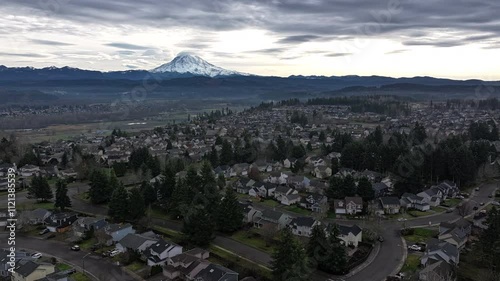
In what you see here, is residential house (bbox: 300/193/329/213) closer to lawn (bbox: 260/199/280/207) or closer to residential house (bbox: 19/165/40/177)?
lawn (bbox: 260/199/280/207)

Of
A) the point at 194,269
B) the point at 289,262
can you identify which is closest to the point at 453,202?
the point at 289,262

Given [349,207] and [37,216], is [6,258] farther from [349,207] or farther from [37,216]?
[349,207]

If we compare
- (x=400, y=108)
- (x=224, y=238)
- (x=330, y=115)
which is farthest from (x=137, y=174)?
(x=400, y=108)

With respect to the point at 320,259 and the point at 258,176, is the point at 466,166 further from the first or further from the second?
the point at 320,259

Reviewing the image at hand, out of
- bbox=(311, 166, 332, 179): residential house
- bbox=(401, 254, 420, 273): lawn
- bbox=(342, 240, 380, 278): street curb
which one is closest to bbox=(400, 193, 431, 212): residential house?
bbox=(342, 240, 380, 278): street curb

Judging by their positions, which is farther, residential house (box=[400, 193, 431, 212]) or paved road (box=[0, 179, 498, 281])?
residential house (box=[400, 193, 431, 212])

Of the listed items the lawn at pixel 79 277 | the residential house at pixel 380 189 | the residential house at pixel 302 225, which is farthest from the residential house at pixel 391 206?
the lawn at pixel 79 277

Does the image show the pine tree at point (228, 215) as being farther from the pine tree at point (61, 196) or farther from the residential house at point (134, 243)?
the pine tree at point (61, 196)
